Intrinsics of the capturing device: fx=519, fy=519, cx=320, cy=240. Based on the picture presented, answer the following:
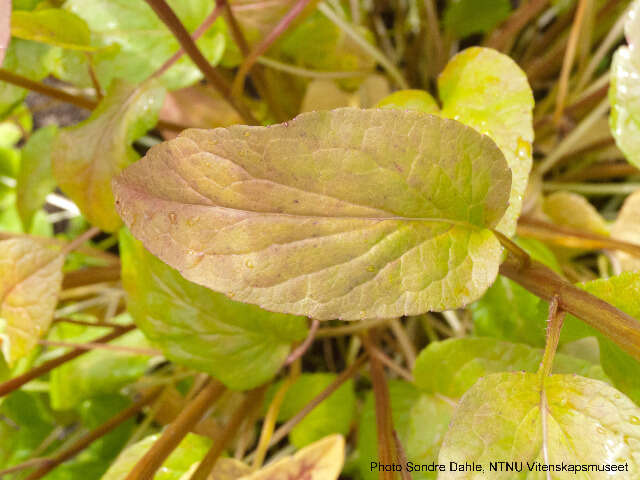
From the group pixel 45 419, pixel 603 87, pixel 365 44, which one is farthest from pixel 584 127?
pixel 45 419

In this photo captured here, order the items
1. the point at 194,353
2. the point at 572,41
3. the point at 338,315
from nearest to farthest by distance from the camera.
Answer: the point at 338,315
the point at 194,353
the point at 572,41

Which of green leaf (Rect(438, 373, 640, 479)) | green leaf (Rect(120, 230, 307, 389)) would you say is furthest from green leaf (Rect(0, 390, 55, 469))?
green leaf (Rect(438, 373, 640, 479))

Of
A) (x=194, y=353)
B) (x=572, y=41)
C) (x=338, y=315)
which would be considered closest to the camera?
(x=338, y=315)

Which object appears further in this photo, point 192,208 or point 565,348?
point 565,348

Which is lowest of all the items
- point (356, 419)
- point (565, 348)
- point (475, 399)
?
point (356, 419)

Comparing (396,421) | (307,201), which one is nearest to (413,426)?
(396,421)

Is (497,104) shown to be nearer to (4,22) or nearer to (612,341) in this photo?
(612,341)

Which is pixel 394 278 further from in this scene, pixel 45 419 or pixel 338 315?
pixel 45 419
